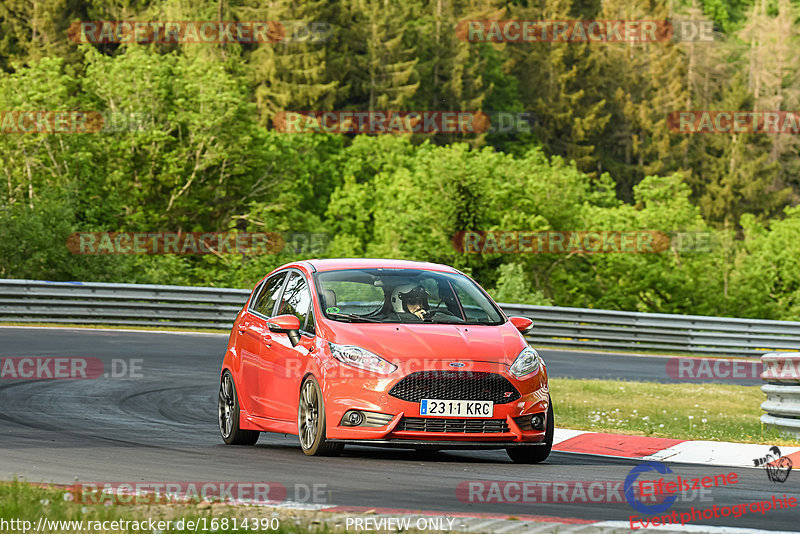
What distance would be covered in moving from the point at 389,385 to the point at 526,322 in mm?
1600

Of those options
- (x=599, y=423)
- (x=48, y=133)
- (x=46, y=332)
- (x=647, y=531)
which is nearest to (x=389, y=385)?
(x=647, y=531)

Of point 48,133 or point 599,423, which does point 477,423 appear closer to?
point 599,423

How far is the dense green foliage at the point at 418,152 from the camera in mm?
45594

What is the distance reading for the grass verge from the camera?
41.3 ft

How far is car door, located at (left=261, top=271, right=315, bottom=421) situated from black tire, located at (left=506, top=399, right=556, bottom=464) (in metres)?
1.72

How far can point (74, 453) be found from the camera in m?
9.31

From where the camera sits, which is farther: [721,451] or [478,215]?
[478,215]
